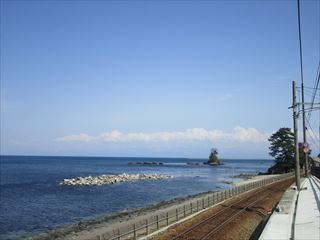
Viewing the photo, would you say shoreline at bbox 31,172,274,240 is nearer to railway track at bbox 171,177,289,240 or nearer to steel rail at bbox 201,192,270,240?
railway track at bbox 171,177,289,240

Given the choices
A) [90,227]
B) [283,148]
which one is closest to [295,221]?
[90,227]

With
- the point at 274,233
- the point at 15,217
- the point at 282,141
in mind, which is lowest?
the point at 15,217

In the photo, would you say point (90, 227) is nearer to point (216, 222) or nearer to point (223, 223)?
point (216, 222)

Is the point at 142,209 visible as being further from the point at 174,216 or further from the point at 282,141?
the point at 282,141

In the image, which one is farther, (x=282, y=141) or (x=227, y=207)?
(x=282, y=141)

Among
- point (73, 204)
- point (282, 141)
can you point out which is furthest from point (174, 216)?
point (282, 141)

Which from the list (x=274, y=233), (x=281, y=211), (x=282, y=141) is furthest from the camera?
(x=282, y=141)

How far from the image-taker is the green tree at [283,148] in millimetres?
107625

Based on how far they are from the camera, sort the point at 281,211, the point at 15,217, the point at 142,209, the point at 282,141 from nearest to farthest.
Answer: the point at 281,211
the point at 15,217
the point at 142,209
the point at 282,141

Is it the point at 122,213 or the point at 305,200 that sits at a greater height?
the point at 305,200

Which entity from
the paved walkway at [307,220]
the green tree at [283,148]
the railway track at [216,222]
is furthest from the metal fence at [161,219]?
the green tree at [283,148]

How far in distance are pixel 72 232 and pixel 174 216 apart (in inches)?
395

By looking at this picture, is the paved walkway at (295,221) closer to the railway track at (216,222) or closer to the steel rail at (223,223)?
the steel rail at (223,223)

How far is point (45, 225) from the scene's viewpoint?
1517 inches
